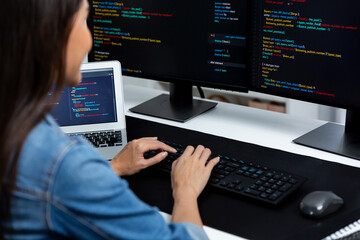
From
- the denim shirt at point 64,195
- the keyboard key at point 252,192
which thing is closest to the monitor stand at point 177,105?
the keyboard key at point 252,192

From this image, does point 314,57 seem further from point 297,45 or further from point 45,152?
point 45,152

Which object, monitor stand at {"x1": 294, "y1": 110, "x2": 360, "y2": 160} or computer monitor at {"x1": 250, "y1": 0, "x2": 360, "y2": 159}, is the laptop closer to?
computer monitor at {"x1": 250, "y1": 0, "x2": 360, "y2": 159}

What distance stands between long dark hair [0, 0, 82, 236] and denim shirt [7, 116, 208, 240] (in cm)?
2

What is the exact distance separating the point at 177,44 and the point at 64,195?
3.10 feet

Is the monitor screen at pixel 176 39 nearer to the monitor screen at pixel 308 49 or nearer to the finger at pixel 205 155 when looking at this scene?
the monitor screen at pixel 308 49

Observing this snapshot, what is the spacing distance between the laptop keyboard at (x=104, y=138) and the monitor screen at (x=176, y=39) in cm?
27

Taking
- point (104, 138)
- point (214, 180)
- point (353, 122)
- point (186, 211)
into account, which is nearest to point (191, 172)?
point (214, 180)

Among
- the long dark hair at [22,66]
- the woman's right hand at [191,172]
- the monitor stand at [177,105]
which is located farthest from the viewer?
the monitor stand at [177,105]

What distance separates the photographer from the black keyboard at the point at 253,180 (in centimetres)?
116

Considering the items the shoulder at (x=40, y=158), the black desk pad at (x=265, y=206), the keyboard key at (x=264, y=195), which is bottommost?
the black desk pad at (x=265, y=206)

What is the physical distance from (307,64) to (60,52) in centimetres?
81

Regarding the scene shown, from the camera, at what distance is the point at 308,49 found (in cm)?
140

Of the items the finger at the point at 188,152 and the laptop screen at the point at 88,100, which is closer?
the finger at the point at 188,152

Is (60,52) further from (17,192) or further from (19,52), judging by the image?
(17,192)
